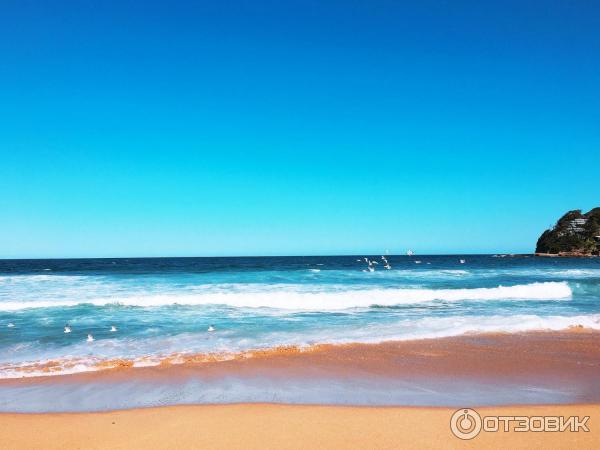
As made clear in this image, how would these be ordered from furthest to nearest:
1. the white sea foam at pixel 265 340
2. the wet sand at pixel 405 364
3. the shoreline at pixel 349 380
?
the white sea foam at pixel 265 340
the wet sand at pixel 405 364
the shoreline at pixel 349 380

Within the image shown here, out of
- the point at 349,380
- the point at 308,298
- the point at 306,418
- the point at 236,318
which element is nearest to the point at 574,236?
the point at 308,298

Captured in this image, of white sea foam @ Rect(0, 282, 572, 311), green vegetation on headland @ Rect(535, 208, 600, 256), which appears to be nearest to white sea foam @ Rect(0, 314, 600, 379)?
white sea foam @ Rect(0, 282, 572, 311)

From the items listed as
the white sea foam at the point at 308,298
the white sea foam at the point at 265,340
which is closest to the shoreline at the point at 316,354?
the white sea foam at the point at 265,340

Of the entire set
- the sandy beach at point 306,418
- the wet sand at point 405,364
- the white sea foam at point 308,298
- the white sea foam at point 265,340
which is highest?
the sandy beach at point 306,418

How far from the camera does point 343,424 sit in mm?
4465

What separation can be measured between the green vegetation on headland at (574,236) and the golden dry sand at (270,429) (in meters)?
105

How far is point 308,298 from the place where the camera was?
18.5m

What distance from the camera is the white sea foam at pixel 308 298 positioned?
17.0 metres

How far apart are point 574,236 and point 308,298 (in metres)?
102

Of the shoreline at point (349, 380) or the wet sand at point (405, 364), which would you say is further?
the wet sand at point (405, 364)

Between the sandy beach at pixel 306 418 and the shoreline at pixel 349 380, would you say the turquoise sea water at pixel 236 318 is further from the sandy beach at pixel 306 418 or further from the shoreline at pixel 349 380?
the sandy beach at pixel 306 418

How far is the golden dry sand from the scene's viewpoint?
4.03m

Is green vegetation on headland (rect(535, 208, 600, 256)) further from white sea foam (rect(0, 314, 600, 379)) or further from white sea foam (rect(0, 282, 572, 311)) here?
white sea foam (rect(0, 314, 600, 379))

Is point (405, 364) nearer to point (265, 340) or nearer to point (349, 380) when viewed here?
point (349, 380)
